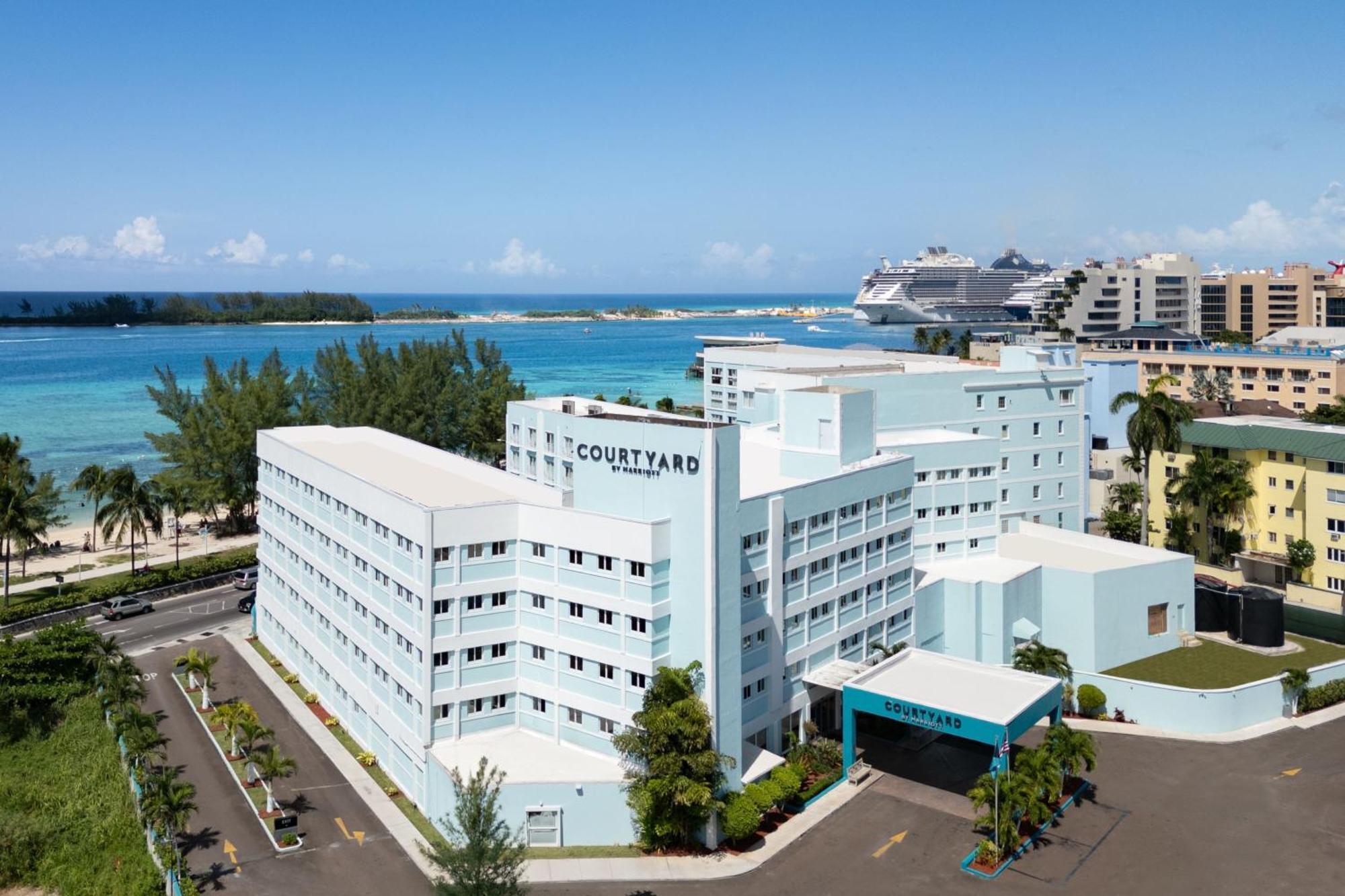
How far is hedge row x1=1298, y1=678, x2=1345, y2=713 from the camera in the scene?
48.1 m

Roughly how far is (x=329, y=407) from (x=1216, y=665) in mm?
72262

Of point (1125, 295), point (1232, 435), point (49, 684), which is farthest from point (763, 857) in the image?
point (1125, 295)

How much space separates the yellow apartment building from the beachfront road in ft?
198

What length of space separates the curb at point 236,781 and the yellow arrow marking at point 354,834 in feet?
4.53

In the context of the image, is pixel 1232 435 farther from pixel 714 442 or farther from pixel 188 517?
pixel 188 517

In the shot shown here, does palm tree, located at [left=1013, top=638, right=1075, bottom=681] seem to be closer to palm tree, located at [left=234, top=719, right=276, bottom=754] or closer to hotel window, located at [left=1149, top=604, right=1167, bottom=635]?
hotel window, located at [left=1149, top=604, right=1167, bottom=635]

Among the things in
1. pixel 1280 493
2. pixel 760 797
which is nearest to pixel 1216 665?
pixel 1280 493

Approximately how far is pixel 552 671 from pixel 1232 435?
1996 inches

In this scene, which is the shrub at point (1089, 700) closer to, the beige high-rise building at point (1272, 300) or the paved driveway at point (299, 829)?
the paved driveway at point (299, 829)

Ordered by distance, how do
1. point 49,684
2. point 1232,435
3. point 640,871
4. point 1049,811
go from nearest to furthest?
point 640,871 → point 1049,811 → point 49,684 → point 1232,435

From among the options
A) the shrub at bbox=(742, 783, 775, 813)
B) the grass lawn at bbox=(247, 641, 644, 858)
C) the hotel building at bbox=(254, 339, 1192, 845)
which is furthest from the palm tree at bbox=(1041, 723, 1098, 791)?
the grass lawn at bbox=(247, 641, 644, 858)

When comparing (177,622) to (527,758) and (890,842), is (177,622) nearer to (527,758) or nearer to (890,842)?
(527,758)

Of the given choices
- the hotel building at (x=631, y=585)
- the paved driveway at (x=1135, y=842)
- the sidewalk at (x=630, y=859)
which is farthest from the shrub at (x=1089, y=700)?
the sidewalk at (x=630, y=859)

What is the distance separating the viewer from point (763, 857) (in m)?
35.0
